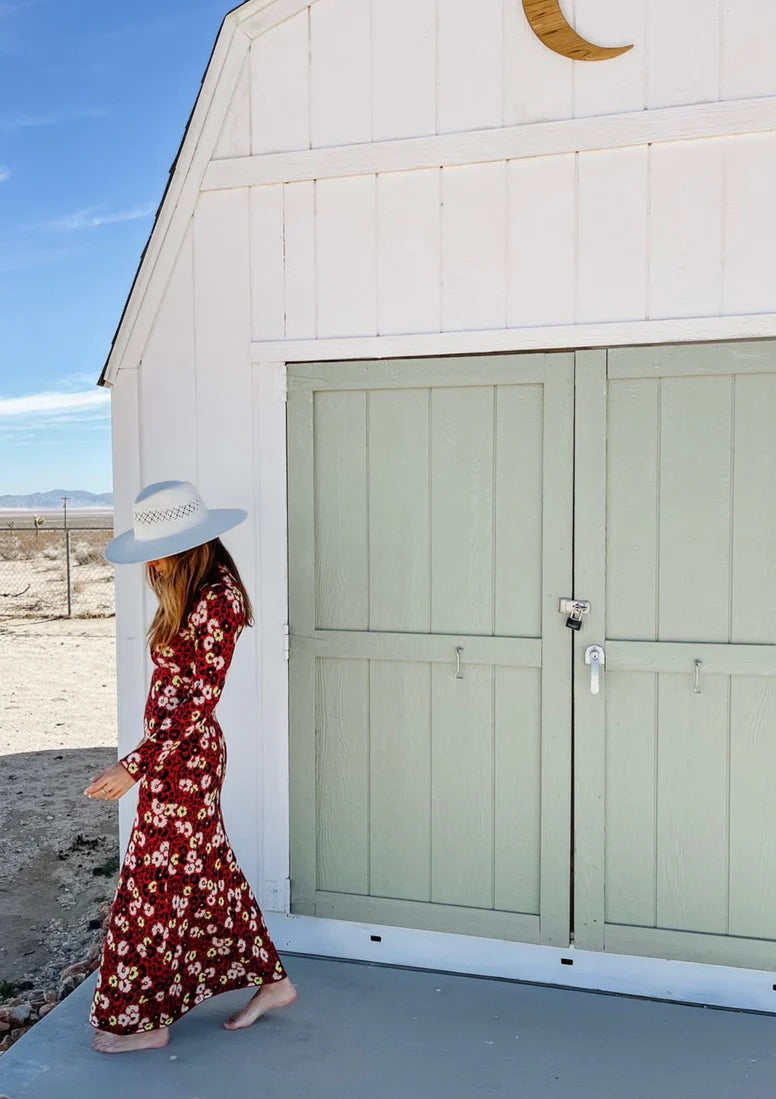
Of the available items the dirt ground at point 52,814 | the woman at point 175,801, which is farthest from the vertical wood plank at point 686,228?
the dirt ground at point 52,814

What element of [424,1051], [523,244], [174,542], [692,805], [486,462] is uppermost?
[523,244]

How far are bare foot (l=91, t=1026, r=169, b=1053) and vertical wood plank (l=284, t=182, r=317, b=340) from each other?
89.6 inches

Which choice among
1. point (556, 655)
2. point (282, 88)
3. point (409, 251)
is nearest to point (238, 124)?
point (282, 88)

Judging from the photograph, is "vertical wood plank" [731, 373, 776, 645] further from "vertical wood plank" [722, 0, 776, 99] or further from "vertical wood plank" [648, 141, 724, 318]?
"vertical wood plank" [722, 0, 776, 99]

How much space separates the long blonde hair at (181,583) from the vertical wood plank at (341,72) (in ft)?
5.15

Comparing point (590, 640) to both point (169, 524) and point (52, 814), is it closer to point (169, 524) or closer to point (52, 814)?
point (169, 524)

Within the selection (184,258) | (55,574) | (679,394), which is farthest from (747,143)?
(55,574)

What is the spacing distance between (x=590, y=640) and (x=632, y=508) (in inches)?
17.9

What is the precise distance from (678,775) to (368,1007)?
124cm

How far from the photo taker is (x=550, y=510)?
322cm

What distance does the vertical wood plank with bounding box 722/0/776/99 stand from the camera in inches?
Answer: 116

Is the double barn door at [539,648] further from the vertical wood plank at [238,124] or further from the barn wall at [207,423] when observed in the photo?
the vertical wood plank at [238,124]

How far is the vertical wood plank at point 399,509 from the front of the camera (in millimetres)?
3367

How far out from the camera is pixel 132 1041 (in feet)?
9.21
